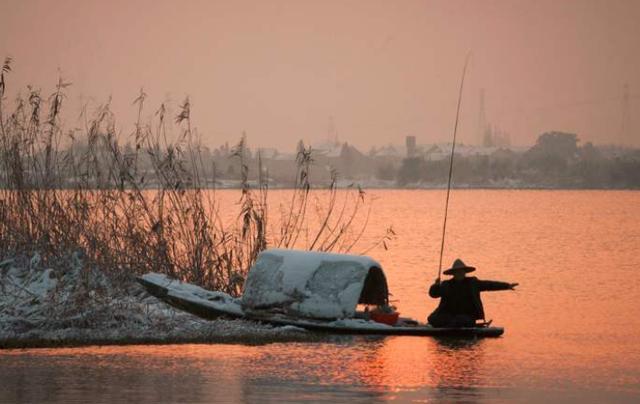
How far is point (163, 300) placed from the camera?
17875 mm

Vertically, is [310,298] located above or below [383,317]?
above

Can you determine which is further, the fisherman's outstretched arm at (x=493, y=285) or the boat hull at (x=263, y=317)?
the fisherman's outstretched arm at (x=493, y=285)

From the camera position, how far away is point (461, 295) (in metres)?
17.2

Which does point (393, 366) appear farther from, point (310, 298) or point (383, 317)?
point (383, 317)

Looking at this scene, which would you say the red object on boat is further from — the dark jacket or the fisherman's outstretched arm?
the fisherman's outstretched arm

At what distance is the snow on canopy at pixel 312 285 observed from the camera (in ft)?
56.1

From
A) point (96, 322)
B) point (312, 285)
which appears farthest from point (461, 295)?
point (96, 322)

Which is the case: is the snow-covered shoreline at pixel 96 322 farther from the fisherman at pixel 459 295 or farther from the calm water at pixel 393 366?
the fisherman at pixel 459 295

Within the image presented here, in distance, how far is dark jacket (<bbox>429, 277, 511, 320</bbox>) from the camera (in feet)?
56.5

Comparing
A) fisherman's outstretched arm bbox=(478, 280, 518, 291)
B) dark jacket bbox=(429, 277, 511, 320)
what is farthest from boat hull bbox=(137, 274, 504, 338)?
fisherman's outstretched arm bbox=(478, 280, 518, 291)

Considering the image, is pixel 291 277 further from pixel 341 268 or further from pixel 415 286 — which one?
pixel 415 286

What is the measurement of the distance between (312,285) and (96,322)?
278cm

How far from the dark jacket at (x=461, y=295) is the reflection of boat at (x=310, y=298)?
282 mm

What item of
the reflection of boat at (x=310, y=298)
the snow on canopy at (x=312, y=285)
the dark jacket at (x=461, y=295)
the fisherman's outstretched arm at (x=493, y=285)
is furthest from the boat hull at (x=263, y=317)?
the fisherman's outstretched arm at (x=493, y=285)
